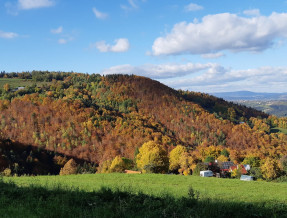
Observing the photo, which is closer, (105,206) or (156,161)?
(105,206)

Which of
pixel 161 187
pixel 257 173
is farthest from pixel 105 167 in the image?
pixel 161 187

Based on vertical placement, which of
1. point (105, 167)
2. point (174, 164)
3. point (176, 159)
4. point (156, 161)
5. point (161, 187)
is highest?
point (161, 187)

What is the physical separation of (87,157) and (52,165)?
21371 millimetres

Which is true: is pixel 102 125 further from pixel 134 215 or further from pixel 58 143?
pixel 134 215

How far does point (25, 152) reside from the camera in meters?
144

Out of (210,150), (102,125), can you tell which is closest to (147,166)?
(210,150)

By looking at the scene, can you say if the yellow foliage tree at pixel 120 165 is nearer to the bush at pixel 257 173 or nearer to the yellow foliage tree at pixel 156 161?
the yellow foliage tree at pixel 156 161

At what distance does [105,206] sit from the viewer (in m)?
9.76

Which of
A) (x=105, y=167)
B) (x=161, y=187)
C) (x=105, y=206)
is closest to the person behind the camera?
(x=105, y=206)

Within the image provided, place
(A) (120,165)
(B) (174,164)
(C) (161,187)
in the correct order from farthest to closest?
(B) (174,164) < (A) (120,165) < (C) (161,187)

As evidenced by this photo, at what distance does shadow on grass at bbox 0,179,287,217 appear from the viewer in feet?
28.5

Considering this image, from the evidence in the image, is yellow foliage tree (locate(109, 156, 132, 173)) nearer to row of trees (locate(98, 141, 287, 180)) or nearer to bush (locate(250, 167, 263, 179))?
row of trees (locate(98, 141, 287, 180))

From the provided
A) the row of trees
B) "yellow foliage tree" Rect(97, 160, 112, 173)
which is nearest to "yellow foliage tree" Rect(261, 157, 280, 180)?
the row of trees

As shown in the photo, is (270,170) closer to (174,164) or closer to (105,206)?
(174,164)
